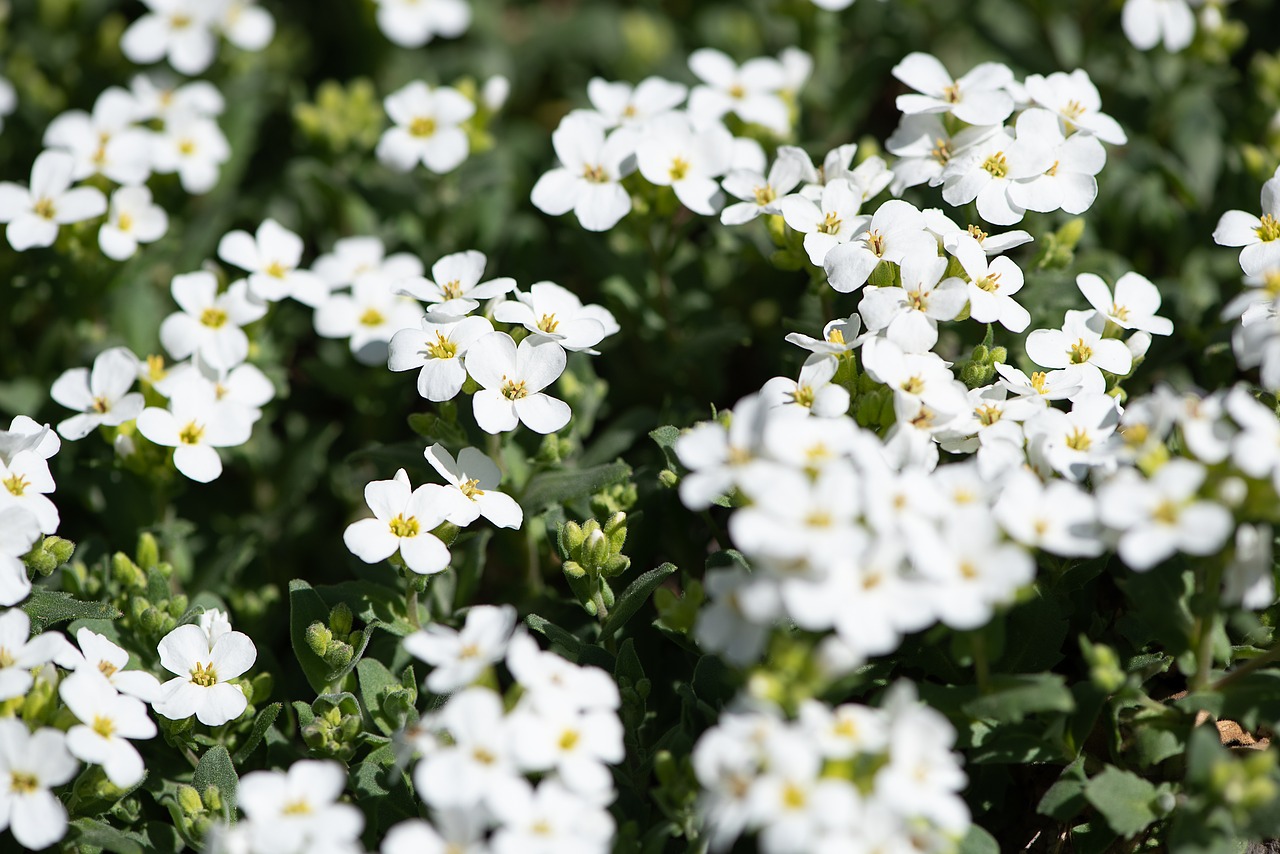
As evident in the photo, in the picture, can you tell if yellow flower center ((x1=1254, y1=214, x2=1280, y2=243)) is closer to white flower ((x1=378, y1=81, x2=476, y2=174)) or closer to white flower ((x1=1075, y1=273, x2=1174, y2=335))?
white flower ((x1=1075, y1=273, x2=1174, y2=335))

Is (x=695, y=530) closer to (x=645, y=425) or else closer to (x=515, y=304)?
(x=645, y=425)

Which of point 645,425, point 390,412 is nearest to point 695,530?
point 645,425

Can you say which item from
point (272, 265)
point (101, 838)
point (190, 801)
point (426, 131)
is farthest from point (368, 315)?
point (101, 838)

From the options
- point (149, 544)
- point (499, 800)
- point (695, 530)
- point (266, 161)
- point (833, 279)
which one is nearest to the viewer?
point (499, 800)

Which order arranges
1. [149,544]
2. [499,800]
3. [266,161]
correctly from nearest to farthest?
[499,800]
[149,544]
[266,161]

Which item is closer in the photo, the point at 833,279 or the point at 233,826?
the point at 233,826

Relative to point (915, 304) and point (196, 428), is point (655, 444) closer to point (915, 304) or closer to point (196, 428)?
point (915, 304)
